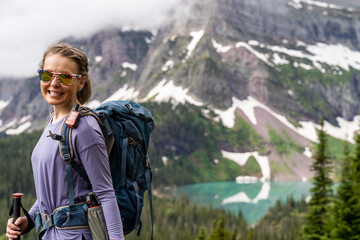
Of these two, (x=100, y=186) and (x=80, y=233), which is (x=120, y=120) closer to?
(x=100, y=186)

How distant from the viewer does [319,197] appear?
3006cm

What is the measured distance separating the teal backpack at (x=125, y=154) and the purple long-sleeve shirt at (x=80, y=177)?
15 cm

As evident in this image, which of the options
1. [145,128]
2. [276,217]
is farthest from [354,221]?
[276,217]

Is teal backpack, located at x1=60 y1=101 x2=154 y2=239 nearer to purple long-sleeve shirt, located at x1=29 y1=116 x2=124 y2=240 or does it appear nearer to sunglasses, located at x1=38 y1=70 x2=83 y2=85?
purple long-sleeve shirt, located at x1=29 y1=116 x2=124 y2=240

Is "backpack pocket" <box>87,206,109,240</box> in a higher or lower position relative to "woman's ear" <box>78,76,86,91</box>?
lower

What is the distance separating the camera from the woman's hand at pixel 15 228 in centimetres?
512

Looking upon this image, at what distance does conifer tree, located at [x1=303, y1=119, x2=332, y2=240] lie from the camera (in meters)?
29.1

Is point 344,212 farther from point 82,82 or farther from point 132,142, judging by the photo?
point 82,82

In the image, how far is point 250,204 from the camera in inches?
6590

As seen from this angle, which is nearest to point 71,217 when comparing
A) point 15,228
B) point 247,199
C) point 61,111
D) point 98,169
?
point 98,169

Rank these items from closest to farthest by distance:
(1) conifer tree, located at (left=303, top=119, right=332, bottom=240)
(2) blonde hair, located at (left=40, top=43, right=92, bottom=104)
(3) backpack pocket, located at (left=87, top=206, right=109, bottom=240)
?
(3) backpack pocket, located at (left=87, top=206, right=109, bottom=240) → (2) blonde hair, located at (left=40, top=43, right=92, bottom=104) → (1) conifer tree, located at (left=303, top=119, right=332, bottom=240)

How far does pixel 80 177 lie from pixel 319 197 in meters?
28.6

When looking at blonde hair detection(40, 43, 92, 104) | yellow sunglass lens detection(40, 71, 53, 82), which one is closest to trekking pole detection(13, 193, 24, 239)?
yellow sunglass lens detection(40, 71, 53, 82)

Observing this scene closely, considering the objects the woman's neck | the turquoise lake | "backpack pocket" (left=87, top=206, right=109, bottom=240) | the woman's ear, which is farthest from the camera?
the turquoise lake
